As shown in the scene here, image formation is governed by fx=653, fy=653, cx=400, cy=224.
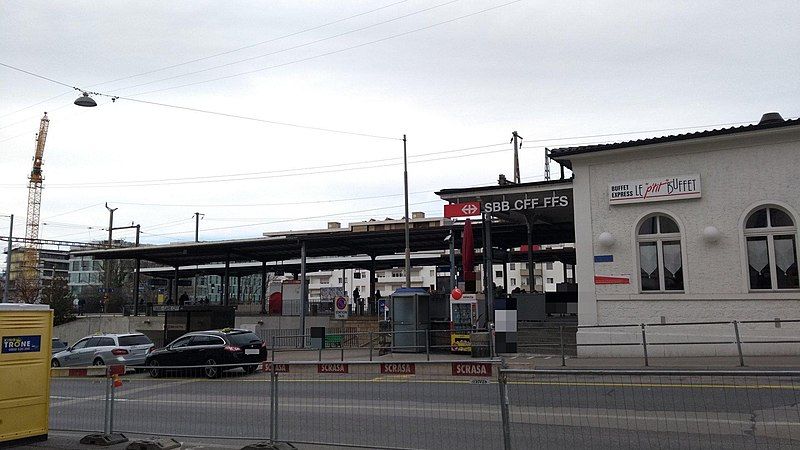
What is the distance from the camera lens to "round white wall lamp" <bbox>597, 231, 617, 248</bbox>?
2023 cm

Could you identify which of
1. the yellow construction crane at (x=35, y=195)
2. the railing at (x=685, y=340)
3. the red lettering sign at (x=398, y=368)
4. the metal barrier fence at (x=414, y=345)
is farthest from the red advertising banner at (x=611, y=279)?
the yellow construction crane at (x=35, y=195)

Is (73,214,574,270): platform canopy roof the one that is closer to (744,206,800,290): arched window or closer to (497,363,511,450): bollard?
(744,206,800,290): arched window

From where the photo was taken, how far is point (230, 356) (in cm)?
2048

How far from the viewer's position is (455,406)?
808cm

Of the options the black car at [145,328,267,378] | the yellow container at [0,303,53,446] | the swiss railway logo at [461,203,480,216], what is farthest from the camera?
the swiss railway logo at [461,203,480,216]

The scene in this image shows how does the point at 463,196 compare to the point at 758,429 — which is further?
the point at 463,196

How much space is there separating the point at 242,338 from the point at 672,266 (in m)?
13.7

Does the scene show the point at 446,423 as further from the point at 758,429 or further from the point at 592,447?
the point at 758,429

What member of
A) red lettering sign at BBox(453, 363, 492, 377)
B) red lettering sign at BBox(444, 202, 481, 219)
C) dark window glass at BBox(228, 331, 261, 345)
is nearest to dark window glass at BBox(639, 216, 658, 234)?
red lettering sign at BBox(444, 202, 481, 219)

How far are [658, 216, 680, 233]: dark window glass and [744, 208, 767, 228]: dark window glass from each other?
191 centimetres

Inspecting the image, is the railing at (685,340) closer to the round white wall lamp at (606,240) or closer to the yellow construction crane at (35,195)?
the round white wall lamp at (606,240)

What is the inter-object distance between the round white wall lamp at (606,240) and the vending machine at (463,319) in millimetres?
4686

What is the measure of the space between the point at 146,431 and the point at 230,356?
35.4 feet

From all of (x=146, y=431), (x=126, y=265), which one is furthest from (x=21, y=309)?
(x=126, y=265)
